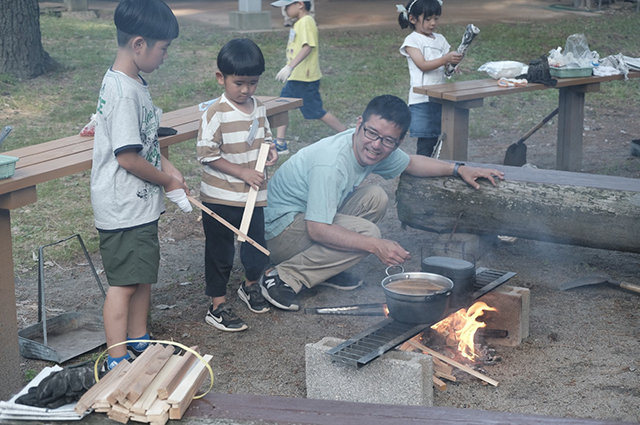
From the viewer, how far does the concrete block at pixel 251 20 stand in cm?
1373

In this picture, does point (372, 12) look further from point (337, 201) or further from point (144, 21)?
point (144, 21)

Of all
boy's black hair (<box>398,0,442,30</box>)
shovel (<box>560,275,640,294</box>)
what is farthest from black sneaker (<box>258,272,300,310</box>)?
boy's black hair (<box>398,0,442,30</box>)

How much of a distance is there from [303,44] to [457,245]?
3.52m

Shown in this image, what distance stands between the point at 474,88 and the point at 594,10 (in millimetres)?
12250

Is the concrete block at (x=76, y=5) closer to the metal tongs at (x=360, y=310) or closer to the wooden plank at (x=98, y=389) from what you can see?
the metal tongs at (x=360, y=310)

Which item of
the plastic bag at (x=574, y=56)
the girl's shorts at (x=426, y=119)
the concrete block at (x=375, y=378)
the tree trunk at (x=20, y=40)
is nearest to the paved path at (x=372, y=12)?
the tree trunk at (x=20, y=40)

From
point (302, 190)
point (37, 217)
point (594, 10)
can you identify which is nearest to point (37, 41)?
point (37, 217)

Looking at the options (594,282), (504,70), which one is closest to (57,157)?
(594,282)

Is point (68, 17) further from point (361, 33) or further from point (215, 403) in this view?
point (215, 403)

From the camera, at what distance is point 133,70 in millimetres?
3152

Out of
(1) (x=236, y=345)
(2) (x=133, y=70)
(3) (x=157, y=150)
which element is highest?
(2) (x=133, y=70)

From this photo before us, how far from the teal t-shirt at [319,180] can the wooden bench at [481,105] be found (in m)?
1.58

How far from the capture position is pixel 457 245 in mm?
4434

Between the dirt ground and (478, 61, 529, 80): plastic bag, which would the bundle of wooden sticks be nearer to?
the dirt ground
